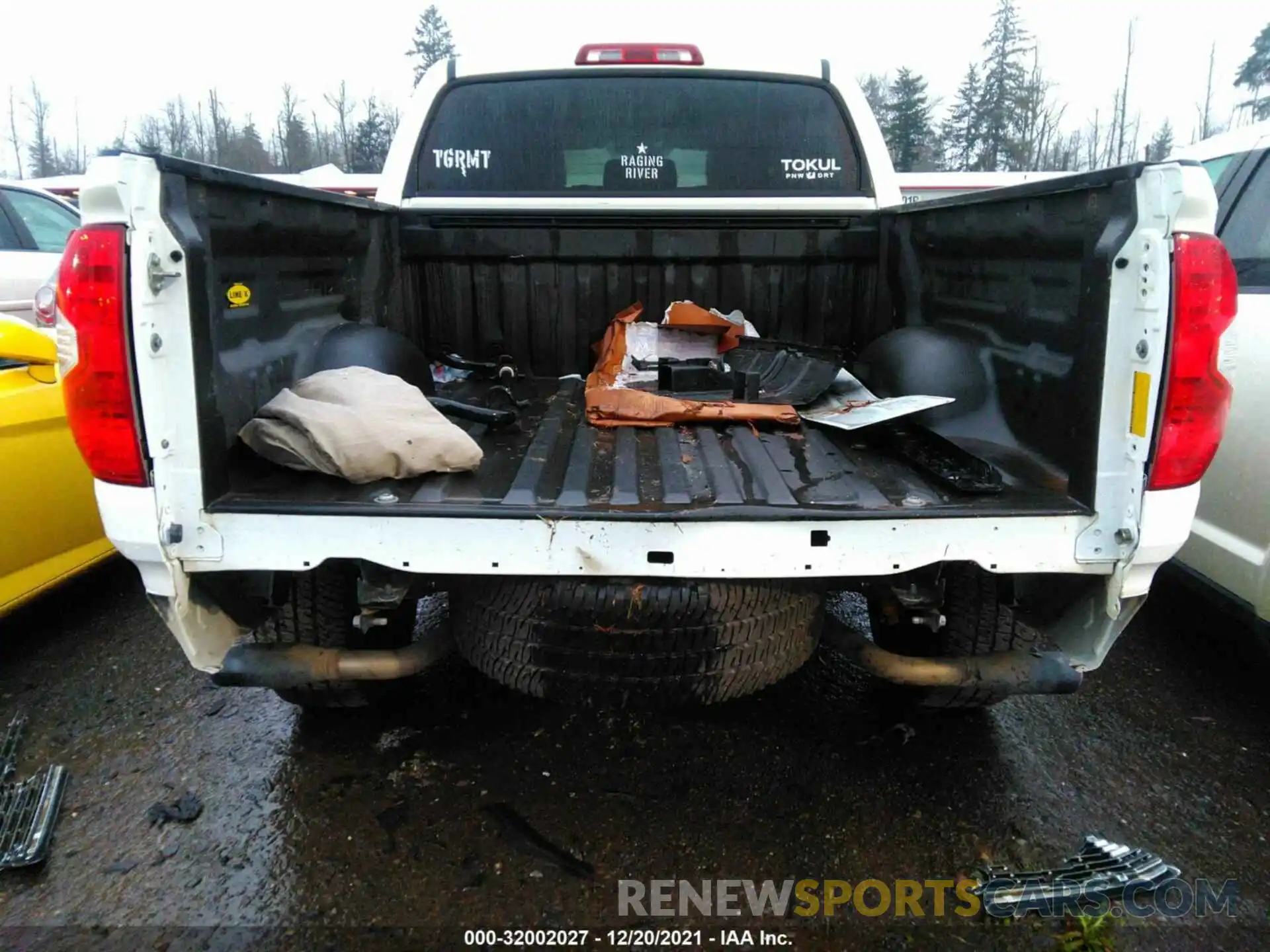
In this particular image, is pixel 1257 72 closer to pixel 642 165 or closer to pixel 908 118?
pixel 908 118

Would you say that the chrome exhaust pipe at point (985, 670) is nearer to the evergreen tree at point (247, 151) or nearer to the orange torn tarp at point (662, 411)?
the orange torn tarp at point (662, 411)

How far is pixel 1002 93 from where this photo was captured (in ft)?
126

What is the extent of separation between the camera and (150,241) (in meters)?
1.84

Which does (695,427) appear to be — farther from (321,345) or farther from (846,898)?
(846,898)

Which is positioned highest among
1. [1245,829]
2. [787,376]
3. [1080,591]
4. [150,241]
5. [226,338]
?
[150,241]

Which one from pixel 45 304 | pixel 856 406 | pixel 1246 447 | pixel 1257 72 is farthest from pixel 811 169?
pixel 1257 72

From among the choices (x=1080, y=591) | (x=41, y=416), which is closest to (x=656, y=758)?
(x=1080, y=591)

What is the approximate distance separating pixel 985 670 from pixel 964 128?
138ft

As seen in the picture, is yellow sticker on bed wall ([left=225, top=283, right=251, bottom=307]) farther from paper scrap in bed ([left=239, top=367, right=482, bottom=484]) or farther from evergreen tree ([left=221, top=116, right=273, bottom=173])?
evergreen tree ([left=221, top=116, right=273, bottom=173])

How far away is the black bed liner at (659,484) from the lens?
1984mm

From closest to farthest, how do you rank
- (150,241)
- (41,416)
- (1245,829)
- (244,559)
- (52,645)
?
1. (150,241)
2. (244,559)
3. (1245,829)
4. (41,416)
5. (52,645)

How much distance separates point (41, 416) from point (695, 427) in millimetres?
2483

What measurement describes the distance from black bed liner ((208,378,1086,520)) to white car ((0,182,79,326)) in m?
4.78

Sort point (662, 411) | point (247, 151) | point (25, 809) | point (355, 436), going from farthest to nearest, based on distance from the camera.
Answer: point (247, 151) < point (662, 411) < point (25, 809) < point (355, 436)
